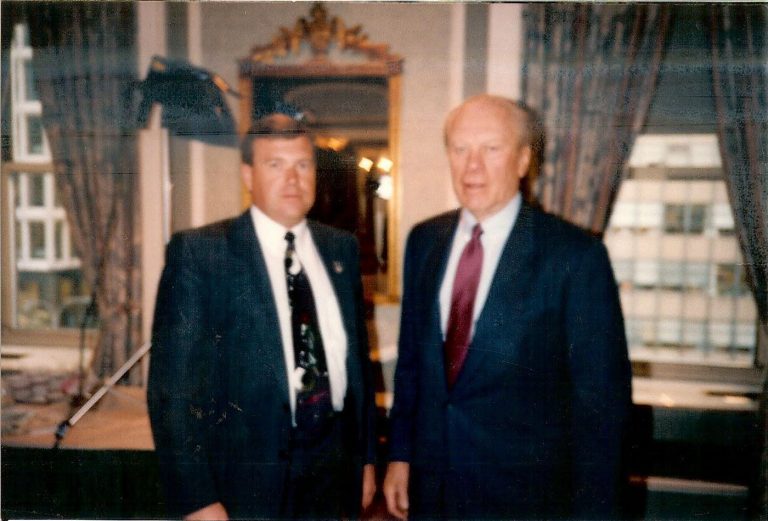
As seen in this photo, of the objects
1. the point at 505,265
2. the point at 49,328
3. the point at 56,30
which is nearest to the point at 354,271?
the point at 505,265

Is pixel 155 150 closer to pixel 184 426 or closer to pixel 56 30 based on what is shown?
pixel 56 30

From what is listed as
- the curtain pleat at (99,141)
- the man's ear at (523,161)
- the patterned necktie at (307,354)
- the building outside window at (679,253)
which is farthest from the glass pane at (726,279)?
the curtain pleat at (99,141)

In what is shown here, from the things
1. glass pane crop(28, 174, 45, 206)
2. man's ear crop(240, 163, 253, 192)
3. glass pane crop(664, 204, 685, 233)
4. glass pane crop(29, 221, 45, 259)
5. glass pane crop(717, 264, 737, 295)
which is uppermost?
man's ear crop(240, 163, 253, 192)

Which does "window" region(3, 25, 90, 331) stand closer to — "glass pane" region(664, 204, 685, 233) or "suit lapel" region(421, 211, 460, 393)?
"suit lapel" region(421, 211, 460, 393)

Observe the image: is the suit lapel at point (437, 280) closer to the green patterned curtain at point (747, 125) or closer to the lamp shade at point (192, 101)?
the lamp shade at point (192, 101)

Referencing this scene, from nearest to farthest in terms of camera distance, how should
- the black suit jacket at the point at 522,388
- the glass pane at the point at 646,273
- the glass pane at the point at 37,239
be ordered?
the black suit jacket at the point at 522,388, the glass pane at the point at 646,273, the glass pane at the point at 37,239

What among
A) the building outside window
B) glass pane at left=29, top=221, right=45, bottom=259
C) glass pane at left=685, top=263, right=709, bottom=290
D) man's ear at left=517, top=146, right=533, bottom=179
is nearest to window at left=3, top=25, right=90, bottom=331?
glass pane at left=29, top=221, right=45, bottom=259

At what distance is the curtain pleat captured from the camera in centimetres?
212

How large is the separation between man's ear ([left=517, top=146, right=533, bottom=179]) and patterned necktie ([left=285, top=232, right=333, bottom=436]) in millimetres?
842

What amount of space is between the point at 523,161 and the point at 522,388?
788mm

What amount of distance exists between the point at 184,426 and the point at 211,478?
0.21m

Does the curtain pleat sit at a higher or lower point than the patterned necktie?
higher

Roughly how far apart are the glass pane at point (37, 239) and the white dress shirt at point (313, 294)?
942mm

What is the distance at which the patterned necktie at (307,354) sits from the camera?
1.90 metres
